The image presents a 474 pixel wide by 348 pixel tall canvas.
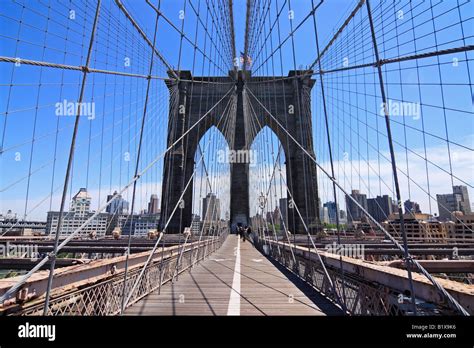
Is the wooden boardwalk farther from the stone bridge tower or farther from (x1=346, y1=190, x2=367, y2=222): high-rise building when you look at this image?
the stone bridge tower

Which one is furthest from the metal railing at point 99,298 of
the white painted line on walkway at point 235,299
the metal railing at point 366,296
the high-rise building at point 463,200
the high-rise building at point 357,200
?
the high-rise building at point 463,200

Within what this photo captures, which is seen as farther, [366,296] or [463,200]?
[463,200]

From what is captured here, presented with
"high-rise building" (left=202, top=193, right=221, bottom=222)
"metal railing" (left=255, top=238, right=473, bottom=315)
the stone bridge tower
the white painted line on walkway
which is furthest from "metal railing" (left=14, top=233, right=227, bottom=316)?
the stone bridge tower

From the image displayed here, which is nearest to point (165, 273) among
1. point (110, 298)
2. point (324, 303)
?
point (110, 298)

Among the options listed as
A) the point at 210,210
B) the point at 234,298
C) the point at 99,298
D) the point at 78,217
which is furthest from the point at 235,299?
the point at 78,217

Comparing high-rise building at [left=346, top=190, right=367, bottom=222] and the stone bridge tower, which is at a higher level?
the stone bridge tower

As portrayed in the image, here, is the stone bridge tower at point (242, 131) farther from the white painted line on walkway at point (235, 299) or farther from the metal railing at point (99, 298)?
the metal railing at point (99, 298)

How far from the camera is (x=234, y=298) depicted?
10.6 feet

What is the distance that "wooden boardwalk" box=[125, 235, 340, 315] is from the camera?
2.71 m

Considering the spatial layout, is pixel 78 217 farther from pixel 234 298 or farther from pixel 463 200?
pixel 463 200

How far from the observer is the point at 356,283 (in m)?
2.54

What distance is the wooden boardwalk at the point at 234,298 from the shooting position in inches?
107
